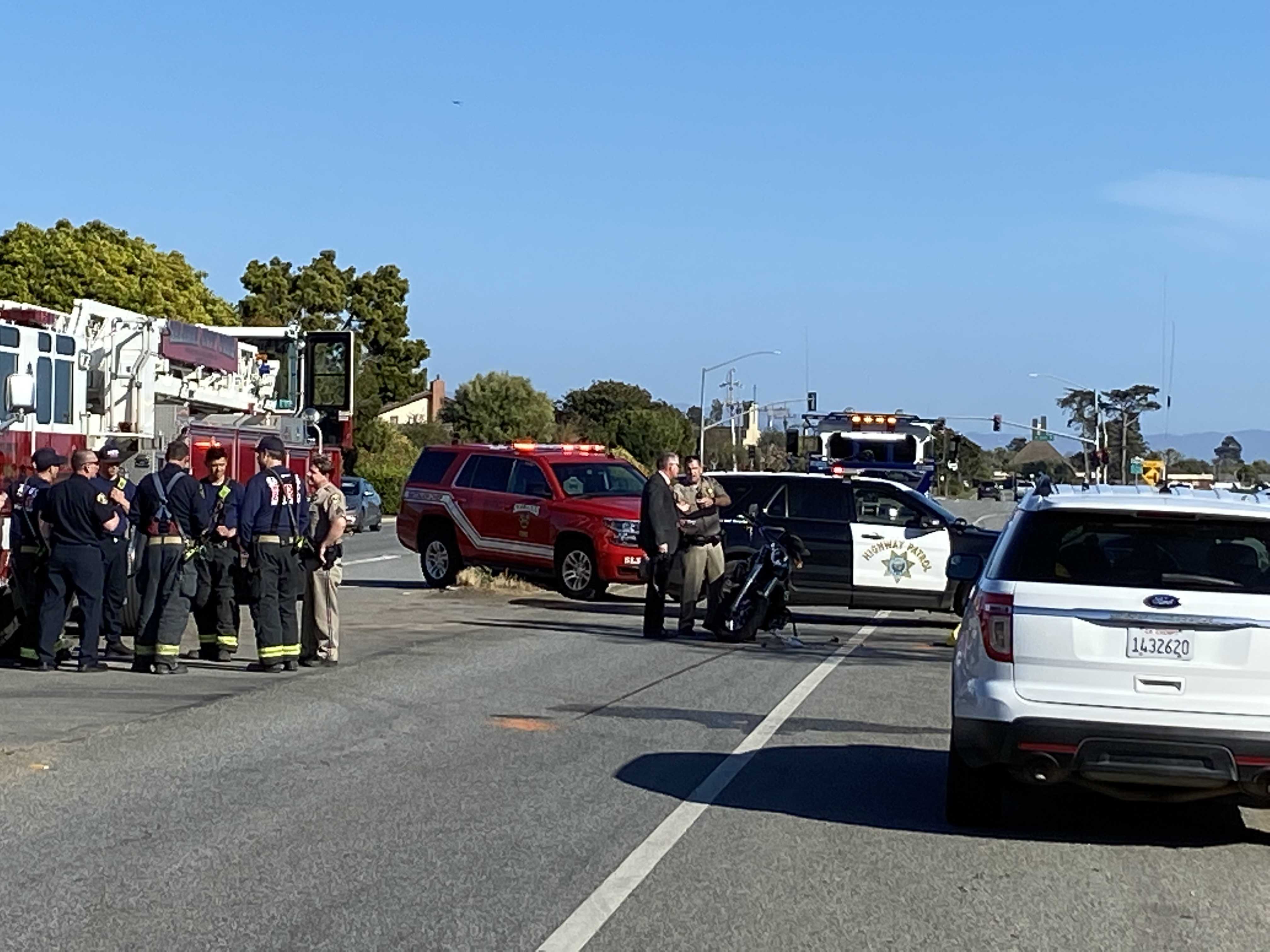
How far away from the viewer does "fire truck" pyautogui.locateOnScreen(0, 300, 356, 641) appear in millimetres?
15461

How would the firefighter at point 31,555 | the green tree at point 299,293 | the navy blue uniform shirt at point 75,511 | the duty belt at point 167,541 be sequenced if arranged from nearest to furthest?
1. the navy blue uniform shirt at point 75,511
2. the firefighter at point 31,555
3. the duty belt at point 167,541
4. the green tree at point 299,293

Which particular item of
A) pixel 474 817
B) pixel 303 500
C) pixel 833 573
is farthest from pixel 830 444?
pixel 474 817

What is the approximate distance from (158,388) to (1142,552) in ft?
39.7

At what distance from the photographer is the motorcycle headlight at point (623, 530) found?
2222 cm

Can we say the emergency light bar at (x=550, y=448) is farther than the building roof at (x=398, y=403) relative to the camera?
No

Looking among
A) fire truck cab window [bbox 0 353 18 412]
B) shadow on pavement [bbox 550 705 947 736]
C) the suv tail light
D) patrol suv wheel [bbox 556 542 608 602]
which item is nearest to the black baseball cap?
fire truck cab window [bbox 0 353 18 412]

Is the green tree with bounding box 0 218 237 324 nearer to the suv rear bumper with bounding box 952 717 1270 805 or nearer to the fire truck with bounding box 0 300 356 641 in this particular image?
the fire truck with bounding box 0 300 356 641

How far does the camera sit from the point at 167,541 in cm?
1453

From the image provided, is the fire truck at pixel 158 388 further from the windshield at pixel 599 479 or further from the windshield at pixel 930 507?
the windshield at pixel 930 507

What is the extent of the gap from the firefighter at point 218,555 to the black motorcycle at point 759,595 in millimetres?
5055

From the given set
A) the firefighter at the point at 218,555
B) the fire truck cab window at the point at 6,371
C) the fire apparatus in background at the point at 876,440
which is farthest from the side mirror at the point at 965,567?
the fire apparatus in background at the point at 876,440

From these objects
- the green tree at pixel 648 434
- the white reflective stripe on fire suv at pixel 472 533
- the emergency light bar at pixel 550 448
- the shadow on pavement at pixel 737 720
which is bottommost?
the shadow on pavement at pixel 737 720

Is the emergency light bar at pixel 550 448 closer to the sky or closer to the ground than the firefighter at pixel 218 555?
closer to the sky

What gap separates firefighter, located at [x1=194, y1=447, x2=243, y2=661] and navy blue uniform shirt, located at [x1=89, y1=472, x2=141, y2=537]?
0.59m
